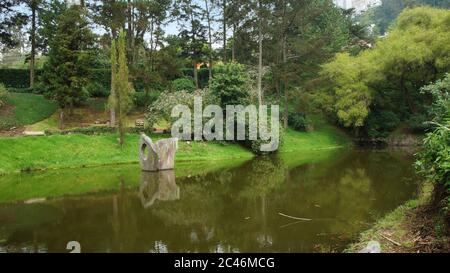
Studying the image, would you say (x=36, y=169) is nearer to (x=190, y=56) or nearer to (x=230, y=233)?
(x=230, y=233)

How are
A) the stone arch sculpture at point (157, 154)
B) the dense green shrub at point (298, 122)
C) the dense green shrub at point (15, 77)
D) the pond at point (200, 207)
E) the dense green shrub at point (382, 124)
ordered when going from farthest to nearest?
the dense green shrub at point (382, 124), the dense green shrub at point (15, 77), the dense green shrub at point (298, 122), the stone arch sculpture at point (157, 154), the pond at point (200, 207)

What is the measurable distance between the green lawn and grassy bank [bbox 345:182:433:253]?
2514 cm

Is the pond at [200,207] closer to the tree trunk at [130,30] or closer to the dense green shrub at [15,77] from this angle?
the tree trunk at [130,30]

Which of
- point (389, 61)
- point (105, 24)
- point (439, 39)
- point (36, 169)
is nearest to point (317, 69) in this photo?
point (389, 61)

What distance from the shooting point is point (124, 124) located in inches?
957

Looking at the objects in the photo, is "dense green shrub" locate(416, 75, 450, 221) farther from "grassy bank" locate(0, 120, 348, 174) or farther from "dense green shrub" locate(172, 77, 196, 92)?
"dense green shrub" locate(172, 77, 196, 92)

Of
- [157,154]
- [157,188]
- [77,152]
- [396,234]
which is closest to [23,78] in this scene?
[77,152]

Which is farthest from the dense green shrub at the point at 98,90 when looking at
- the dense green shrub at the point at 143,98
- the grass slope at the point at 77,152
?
the grass slope at the point at 77,152

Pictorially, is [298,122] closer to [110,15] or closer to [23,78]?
[110,15]

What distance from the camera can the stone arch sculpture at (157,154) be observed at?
19781 mm

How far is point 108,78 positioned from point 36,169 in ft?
58.1

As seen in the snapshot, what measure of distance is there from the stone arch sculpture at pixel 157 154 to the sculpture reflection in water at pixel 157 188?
441mm

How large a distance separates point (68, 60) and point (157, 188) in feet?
51.1

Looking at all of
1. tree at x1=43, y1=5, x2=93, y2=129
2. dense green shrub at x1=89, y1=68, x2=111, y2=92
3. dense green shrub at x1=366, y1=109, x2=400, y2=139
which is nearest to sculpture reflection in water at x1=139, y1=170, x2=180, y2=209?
tree at x1=43, y1=5, x2=93, y2=129
